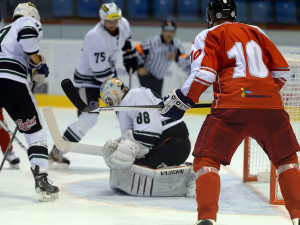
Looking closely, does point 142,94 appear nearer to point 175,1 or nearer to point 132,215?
point 132,215

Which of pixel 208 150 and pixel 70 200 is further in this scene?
pixel 70 200

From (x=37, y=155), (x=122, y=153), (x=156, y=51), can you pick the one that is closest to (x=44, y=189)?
(x=37, y=155)

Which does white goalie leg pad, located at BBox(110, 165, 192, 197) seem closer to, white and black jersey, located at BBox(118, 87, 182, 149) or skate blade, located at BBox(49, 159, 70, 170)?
white and black jersey, located at BBox(118, 87, 182, 149)

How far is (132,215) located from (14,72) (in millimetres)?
1008

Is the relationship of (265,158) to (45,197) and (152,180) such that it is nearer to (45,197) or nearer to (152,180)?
(152,180)

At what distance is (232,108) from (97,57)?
2.45 metres

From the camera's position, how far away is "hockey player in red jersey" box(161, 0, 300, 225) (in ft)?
8.57

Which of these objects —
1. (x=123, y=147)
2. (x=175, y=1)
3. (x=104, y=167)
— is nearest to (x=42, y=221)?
(x=123, y=147)

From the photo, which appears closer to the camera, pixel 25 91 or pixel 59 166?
pixel 25 91

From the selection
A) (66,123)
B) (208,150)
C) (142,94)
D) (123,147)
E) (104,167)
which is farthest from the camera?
(66,123)

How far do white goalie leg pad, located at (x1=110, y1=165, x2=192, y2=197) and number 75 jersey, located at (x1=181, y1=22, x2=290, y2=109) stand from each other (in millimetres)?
1072

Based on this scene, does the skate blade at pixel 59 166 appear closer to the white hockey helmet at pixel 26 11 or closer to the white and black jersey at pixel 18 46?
the white and black jersey at pixel 18 46

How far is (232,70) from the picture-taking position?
2662 mm

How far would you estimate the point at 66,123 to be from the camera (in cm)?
699
